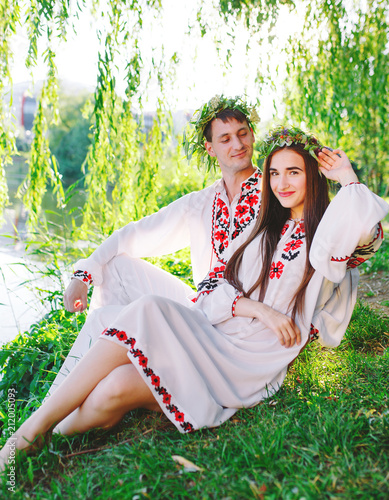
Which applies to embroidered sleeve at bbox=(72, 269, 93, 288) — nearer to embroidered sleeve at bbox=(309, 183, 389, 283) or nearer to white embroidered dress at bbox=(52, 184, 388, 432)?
white embroidered dress at bbox=(52, 184, 388, 432)

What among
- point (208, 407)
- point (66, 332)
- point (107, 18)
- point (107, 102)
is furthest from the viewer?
point (107, 102)

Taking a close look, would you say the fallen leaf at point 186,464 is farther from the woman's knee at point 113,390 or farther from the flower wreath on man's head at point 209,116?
the flower wreath on man's head at point 209,116

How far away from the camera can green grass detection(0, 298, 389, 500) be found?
1603mm

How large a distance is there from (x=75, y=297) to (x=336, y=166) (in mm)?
1483

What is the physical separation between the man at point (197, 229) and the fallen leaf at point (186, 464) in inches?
42.5

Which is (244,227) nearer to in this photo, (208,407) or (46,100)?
(208,407)

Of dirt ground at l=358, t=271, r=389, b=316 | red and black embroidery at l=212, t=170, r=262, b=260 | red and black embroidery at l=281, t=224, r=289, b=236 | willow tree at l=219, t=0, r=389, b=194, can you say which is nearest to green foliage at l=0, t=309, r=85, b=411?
red and black embroidery at l=212, t=170, r=262, b=260

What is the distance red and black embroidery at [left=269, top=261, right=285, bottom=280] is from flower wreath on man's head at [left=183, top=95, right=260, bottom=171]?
1066mm

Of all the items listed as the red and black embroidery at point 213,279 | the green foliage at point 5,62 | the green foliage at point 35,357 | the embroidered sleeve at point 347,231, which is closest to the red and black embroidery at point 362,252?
the embroidered sleeve at point 347,231

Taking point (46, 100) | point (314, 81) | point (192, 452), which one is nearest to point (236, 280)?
point (192, 452)

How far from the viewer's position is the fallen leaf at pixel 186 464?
1773mm

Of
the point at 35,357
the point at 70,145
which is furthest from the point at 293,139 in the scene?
the point at 70,145

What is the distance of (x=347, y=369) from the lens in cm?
260

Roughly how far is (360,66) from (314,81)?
0.43 meters
